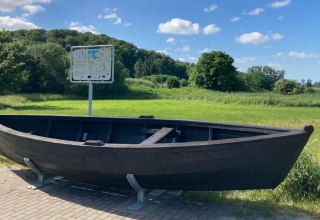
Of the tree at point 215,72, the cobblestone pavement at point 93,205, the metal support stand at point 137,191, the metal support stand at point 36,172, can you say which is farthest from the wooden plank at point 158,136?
the tree at point 215,72

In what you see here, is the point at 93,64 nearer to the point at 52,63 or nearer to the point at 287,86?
the point at 52,63

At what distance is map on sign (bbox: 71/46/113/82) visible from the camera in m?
8.93

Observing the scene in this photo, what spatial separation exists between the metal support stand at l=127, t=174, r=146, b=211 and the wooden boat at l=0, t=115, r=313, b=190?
0.07m

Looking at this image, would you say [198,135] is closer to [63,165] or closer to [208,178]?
[208,178]

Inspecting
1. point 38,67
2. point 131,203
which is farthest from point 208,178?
point 38,67

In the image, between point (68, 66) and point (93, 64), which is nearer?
point (93, 64)

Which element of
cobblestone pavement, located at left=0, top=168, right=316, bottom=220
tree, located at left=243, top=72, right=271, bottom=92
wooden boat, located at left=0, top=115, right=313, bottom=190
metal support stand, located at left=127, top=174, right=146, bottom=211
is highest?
tree, located at left=243, top=72, right=271, bottom=92

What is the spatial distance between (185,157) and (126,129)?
8.28 ft

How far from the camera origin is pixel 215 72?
8475 centimetres

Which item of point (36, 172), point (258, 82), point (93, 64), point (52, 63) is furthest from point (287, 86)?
point (36, 172)

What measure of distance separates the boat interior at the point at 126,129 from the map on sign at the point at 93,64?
79.7 inches

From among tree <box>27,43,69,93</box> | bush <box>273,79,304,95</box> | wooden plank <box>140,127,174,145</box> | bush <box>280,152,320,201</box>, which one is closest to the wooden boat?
wooden plank <box>140,127,174,145</box>

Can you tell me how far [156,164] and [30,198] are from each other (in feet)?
7.37

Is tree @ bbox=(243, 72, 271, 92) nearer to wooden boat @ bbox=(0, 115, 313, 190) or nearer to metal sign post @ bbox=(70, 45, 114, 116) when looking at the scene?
metal sign post @ bbox=(70, 45, 114, 116)
